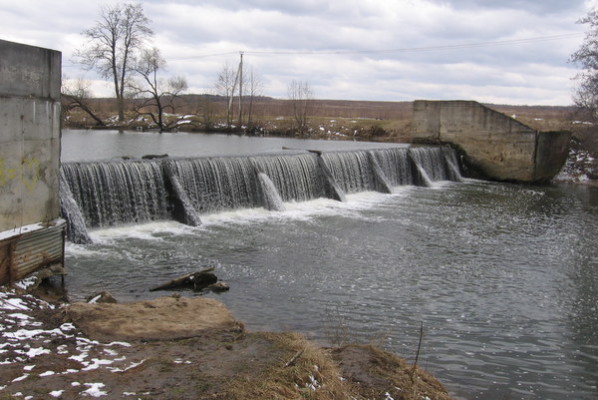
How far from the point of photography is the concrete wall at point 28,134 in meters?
6.94

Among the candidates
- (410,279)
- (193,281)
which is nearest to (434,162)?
(410,279)

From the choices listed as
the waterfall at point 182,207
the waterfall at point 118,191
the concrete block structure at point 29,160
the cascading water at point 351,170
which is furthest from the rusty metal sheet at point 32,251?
the cascading water at point 351,170

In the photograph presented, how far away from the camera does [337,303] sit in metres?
8.30

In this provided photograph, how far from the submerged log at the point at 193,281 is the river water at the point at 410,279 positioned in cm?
34

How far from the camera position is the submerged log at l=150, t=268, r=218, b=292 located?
857cm

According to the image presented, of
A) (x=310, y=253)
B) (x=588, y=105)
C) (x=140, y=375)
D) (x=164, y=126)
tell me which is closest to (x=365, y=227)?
(x=310, y=253)

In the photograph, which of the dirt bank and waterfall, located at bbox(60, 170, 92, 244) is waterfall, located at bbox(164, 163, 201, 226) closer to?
waterfall, located at bbox(60, 170, 92, 244)

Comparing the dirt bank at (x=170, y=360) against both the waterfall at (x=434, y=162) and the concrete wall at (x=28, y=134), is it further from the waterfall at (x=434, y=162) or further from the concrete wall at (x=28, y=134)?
the waterfall at (x=434, y=162)

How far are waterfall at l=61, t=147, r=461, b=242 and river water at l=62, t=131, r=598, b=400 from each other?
0.46m

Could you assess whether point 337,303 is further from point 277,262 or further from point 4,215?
point 4,215

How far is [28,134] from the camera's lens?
7.34m

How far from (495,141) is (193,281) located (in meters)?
23.1

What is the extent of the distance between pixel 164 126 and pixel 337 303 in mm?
38261

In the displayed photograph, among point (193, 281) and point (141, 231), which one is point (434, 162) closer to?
point (141, 231)
